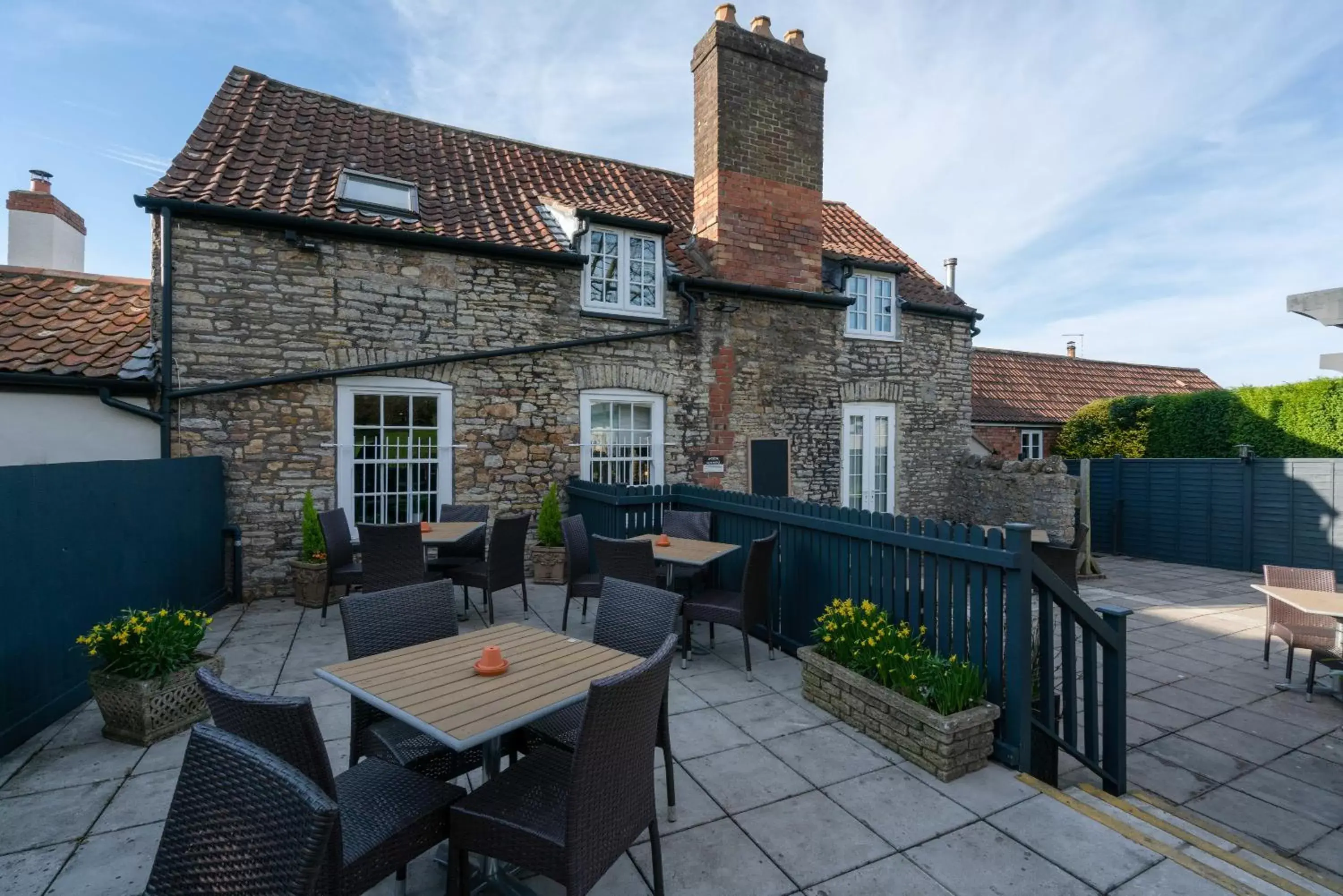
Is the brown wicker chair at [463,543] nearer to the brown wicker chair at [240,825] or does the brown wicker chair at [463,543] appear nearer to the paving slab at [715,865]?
the paving slab at [715,865]

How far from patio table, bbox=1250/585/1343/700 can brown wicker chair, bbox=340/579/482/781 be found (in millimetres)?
6227

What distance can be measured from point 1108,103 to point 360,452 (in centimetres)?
978

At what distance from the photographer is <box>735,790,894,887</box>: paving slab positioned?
2.56 meters

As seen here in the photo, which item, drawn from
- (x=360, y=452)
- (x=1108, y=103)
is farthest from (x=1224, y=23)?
(x=360, y=452)

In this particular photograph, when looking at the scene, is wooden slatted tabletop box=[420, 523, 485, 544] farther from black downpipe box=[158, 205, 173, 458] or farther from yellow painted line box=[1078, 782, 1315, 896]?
yellow painted line box=[1078, 782, 1315, 896]

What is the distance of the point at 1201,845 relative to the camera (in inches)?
106

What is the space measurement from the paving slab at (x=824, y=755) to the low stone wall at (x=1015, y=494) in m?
8.53

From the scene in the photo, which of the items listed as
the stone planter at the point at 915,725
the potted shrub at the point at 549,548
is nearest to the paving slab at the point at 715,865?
the stone planter at the point at 915,725

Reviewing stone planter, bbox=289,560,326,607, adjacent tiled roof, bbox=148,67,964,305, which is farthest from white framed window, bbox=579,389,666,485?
stone planter, bbox=289,560,326,607

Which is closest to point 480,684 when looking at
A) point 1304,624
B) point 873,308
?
point 1304,624

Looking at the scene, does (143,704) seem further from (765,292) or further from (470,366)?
(765,292)

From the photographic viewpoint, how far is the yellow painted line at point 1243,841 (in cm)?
273

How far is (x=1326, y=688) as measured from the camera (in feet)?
17.4

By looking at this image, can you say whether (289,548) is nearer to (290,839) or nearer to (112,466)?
(112,466)
